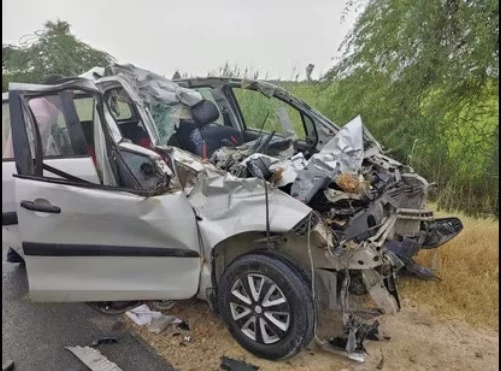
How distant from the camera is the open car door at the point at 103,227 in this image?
288cm

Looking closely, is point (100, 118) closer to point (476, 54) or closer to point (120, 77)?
point (120, 77)

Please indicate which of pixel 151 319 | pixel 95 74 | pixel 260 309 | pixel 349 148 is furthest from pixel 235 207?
pixel 95 74

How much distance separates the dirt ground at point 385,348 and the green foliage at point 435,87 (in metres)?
2.88

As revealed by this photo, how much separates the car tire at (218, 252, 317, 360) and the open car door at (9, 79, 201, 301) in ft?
0.87

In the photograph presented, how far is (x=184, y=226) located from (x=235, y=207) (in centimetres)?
34

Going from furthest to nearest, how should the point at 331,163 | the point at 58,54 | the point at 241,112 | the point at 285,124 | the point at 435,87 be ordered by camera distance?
the point at 58,54 < the point at 435,87 < the point at 241,112 < the point at 285,124 < the point at 331,163

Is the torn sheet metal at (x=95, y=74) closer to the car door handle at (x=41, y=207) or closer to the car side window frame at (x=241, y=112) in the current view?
the car door handle at (x=41, y=207)

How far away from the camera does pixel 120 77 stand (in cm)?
364

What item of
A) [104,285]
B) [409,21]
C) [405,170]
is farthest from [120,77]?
[409,21]

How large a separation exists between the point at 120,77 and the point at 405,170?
8.31 ft

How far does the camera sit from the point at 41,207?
9.41 ft

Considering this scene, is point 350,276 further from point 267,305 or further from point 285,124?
point 285,124

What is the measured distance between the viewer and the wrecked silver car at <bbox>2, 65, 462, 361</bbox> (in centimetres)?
279

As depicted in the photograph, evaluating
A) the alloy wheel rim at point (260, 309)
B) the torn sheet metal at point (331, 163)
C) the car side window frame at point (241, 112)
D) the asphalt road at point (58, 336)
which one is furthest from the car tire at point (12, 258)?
the torn sheet metal at point (331, 163)
